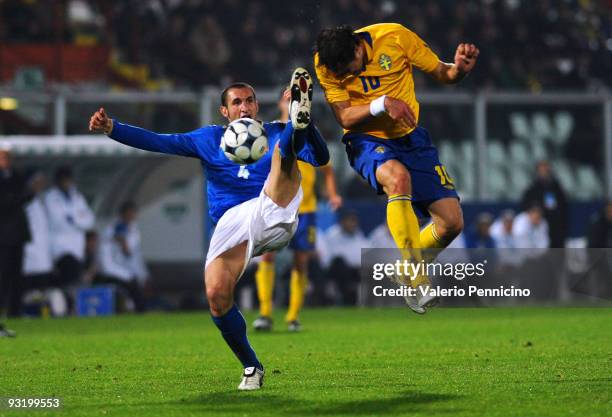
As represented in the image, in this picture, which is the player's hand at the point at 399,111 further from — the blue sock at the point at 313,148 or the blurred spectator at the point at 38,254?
the blurred spectator at the point at 38,254

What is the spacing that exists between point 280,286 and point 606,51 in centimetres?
936

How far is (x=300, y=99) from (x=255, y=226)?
922 mm

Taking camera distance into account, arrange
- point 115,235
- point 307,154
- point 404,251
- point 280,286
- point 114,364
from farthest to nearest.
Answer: point 280,286 → point 115,235 → point 114,364 → point 404,251 → point 307,154

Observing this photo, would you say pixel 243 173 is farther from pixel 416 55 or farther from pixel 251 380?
pixel 416 55

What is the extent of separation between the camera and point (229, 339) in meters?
7.68

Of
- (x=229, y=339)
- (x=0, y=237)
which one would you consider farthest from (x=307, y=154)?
(x=0, y=237)

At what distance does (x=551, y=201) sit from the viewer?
2120 centimetres

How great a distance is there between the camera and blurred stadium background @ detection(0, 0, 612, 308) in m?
20.7

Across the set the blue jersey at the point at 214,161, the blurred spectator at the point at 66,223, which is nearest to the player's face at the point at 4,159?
the blurred spectator at the point at 66,223

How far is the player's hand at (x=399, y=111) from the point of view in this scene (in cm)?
841

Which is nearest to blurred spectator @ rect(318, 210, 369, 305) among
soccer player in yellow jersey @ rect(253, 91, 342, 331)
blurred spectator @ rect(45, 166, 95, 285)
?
blurred spectator @ rect(45, 166, 95, 285)

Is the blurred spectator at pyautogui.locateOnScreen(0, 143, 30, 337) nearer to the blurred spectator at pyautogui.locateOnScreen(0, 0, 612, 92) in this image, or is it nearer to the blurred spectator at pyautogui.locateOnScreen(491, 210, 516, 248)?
the blurred spectator at pyautogui.locateOnScreen(0, 0, 612, 92)

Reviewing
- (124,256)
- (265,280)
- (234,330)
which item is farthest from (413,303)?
(124,256)

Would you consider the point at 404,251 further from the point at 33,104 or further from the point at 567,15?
the point at 567,15
